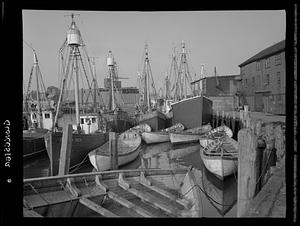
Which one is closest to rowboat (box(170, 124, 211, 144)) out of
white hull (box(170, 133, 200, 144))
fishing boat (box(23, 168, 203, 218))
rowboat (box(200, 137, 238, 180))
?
white hull (box(170, 133, 200, 144))

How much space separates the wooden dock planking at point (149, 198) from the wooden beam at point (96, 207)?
2.26 feet

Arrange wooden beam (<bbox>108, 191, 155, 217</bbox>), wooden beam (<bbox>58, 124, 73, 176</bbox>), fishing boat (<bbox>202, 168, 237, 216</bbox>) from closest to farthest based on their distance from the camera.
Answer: wooden beam (<bbox>108, 191, 155, 217</bbox>), wooden beam (<bbox>58, 124, 73, 176</bbox>), fishing boat (<bbox>202, 168, 237, 216</bbox>)

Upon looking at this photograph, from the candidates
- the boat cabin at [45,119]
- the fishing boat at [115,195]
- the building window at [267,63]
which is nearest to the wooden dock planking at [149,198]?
the fishing boat at [115,195]

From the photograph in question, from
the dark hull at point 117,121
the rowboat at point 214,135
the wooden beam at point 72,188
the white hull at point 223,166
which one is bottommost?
the white hull at point 223,166

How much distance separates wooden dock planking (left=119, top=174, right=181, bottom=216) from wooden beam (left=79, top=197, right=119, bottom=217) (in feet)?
2.26

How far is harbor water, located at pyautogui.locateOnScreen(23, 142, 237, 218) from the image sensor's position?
174 inches

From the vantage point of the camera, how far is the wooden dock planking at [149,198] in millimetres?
3039

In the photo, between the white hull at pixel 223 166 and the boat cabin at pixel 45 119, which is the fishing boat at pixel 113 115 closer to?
the boat cabin at pixel 45 119

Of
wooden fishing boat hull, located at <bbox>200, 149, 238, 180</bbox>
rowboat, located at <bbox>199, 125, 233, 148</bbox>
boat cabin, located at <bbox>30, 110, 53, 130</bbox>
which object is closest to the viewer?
wooden fishing boat hull, located at <bbox>200, 149, 238, 180</bbox>

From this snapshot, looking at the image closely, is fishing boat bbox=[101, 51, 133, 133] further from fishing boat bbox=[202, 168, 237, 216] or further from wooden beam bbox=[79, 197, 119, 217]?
wooden beam bbox=[79, 197, 119, 217]

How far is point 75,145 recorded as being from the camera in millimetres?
6613
